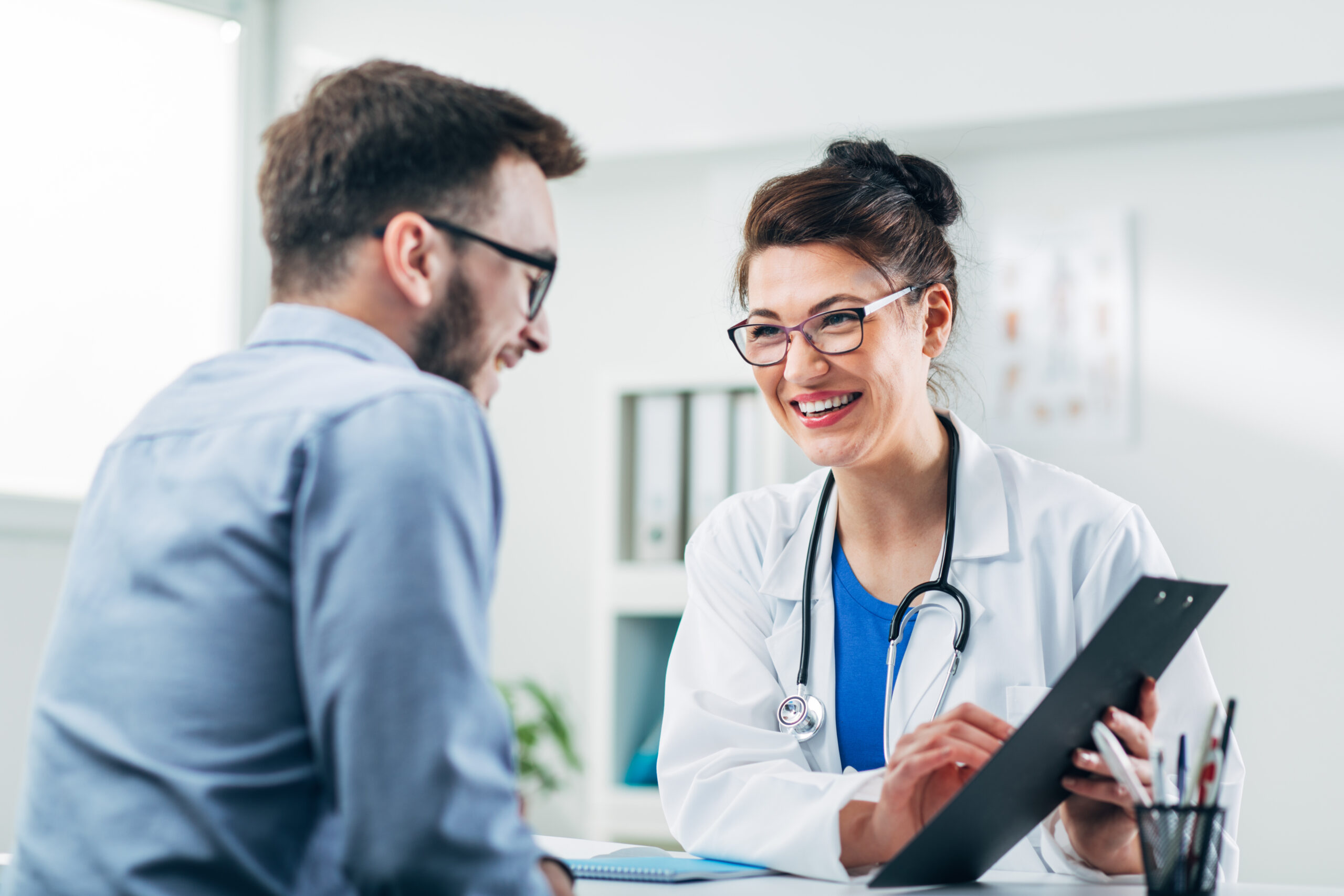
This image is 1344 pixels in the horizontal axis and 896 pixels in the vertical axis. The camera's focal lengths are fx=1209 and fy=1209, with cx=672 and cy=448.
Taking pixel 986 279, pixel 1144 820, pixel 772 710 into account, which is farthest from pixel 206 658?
pixel 986 279

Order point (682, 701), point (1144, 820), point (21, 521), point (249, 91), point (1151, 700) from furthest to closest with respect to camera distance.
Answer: point (249, 91), point (21, 521), point (682, 701), point (1151, 700), point (1144, 820)

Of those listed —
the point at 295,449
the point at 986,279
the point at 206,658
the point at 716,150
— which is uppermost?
the point at 716,150

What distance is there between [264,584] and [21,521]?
257 cm

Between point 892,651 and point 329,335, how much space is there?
890 mm

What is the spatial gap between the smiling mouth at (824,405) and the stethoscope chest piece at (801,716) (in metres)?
0.39

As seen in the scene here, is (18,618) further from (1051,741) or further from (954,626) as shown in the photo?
(1051,741)

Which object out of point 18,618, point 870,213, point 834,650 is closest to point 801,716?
point 834,650

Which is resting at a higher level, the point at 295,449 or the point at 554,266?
the point at 554,266

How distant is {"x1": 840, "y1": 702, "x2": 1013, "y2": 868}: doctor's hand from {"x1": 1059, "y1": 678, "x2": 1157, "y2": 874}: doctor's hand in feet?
0.27

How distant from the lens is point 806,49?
3.02 meters

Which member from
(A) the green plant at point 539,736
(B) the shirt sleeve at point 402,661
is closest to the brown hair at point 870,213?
(B) the shirt sleeve at point 402,661

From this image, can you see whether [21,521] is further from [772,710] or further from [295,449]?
[295,449]

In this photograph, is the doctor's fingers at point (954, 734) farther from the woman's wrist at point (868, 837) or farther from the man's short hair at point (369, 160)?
the man's short hair at point (369, 160)

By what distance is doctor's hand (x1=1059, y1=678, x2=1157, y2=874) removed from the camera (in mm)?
1062
